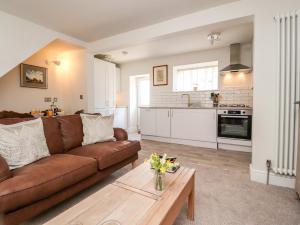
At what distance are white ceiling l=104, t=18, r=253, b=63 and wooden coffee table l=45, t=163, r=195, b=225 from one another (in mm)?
2414

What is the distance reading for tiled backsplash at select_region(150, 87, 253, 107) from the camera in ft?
13.0

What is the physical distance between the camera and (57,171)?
4.80 feet

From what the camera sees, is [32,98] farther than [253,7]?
Yes

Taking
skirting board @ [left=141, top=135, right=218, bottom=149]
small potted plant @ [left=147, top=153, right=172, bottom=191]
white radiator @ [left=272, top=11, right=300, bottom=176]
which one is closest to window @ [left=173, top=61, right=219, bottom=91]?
skirting board @ [left=141, top=135, right=218, bottom=149]

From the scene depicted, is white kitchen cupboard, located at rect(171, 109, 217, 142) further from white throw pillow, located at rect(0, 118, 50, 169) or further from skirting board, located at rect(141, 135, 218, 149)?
white throw pillow, located at rect(0, 118, 50, 169)

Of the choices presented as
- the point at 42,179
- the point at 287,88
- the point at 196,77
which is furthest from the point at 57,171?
the point at 196,77

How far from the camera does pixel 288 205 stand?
65.0 inches

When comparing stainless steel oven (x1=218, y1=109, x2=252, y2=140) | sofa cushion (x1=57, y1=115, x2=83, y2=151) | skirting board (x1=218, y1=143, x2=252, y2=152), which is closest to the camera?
sofa cushion (x1=57, y1=115, x2=83, y2=151)

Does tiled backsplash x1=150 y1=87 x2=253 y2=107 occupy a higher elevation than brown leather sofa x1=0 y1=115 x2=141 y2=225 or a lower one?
higher

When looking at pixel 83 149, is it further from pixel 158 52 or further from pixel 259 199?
pixel 158 52

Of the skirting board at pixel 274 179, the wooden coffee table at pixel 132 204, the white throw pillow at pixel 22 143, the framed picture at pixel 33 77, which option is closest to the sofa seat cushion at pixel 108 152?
the white throw pillow at pixel 22 143

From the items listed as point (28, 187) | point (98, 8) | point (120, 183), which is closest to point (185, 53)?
point (98, 8)

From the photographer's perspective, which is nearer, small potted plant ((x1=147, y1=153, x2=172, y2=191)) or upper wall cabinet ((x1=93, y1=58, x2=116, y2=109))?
small potted plant ((x1=147, y1=153, x2=172, y2=191))

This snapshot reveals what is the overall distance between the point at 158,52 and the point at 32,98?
10.8 feet
